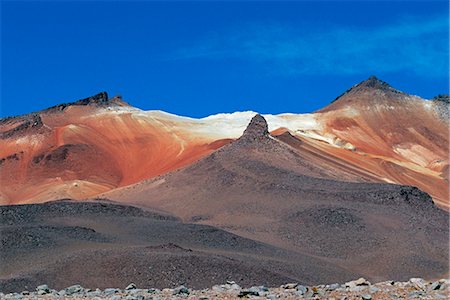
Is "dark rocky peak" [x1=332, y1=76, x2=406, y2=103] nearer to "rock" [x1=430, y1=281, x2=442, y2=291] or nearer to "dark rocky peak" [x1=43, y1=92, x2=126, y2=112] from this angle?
"dark rocky peak" [x1=43, y1=92, x2=126, y2=112]

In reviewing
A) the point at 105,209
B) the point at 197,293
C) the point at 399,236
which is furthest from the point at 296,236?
the point at 197,293

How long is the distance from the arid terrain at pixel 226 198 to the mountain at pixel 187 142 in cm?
26

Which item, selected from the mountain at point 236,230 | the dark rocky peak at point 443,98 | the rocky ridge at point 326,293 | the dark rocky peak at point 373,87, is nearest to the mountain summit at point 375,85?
the dark rocky peak at point 373,87

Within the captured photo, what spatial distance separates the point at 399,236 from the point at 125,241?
1677 centimetres

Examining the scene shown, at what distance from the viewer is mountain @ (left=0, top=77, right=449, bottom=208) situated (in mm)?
84688

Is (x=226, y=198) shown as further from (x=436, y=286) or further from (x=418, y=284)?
(x=436, y=286)

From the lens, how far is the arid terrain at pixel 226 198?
3528 cm

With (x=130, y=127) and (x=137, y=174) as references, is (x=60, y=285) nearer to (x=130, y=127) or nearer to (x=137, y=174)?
(x=137, y=174)

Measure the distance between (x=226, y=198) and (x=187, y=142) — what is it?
36.2 m

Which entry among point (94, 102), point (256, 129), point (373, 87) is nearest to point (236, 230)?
point (256, 129)

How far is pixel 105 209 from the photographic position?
51.8m

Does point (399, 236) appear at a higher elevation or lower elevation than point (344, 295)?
higher

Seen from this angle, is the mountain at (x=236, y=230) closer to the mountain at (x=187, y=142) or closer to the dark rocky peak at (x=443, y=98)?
the mountain at (x=187, y=142)

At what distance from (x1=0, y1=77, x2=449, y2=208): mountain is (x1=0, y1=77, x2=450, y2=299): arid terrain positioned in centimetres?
26
